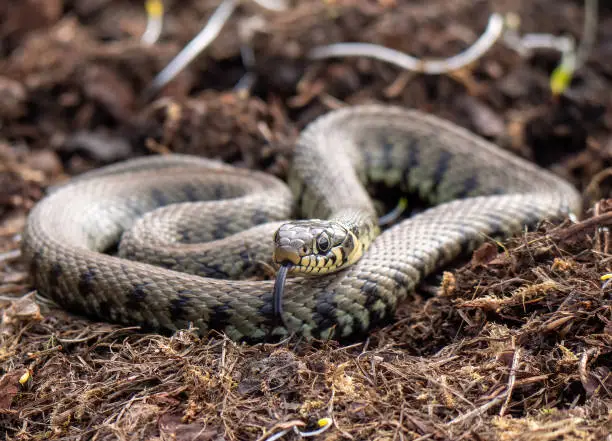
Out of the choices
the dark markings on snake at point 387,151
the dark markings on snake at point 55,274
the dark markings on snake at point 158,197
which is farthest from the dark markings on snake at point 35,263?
the dark markings on snake at point 387,151

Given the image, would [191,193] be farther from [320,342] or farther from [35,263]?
[320,342]

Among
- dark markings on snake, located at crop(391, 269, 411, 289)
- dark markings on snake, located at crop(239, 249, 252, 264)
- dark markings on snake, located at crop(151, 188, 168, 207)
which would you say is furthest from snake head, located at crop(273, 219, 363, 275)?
dark markings on snake, located at crop(151, 188, 168, 207)

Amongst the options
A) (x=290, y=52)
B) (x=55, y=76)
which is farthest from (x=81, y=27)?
(x=290, y=52)

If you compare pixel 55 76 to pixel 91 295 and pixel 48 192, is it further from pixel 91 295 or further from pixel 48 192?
pixel 91 295

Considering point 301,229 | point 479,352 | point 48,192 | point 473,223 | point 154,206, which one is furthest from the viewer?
point 48,192

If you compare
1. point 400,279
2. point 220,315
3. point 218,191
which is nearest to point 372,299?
point 400,279

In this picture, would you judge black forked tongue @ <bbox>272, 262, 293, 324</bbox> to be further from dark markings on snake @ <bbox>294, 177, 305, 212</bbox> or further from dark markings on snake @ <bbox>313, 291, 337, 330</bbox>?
dark markings on snake @ <bbox>294, 177, 305, 212</bbox>
